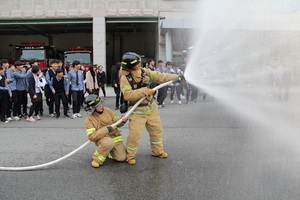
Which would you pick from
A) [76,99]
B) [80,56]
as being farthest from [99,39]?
[76,99]

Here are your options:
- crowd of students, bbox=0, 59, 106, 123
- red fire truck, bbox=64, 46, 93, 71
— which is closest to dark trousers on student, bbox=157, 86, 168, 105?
crowd of students, bbox=0, 59, 106, 123

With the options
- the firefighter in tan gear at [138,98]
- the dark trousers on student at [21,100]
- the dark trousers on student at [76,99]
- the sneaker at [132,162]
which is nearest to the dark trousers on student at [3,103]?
the dark trousers on student at [21,100]

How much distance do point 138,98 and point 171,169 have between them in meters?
1.08

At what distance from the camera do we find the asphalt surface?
357 cm

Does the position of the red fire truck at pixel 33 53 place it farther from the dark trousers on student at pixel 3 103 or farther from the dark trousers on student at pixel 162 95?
the dark trousers on student at pixel 3 103

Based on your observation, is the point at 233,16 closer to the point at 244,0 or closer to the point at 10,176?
the point at 244,0

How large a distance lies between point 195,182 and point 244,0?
11.4 feet

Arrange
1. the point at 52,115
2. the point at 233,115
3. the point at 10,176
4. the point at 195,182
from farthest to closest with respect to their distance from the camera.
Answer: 1. the point at 52,115
2. the point at 233,115
3. the point at 10,176
4. the point at 195,182

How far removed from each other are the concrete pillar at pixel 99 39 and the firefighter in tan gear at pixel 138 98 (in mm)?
15529

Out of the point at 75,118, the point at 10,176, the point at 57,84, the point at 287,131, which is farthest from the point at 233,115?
the point at 10,176

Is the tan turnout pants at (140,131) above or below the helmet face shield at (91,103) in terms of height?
below

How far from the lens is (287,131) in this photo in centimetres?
586

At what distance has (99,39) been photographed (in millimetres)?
19734

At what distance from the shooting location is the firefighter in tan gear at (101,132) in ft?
14.5
